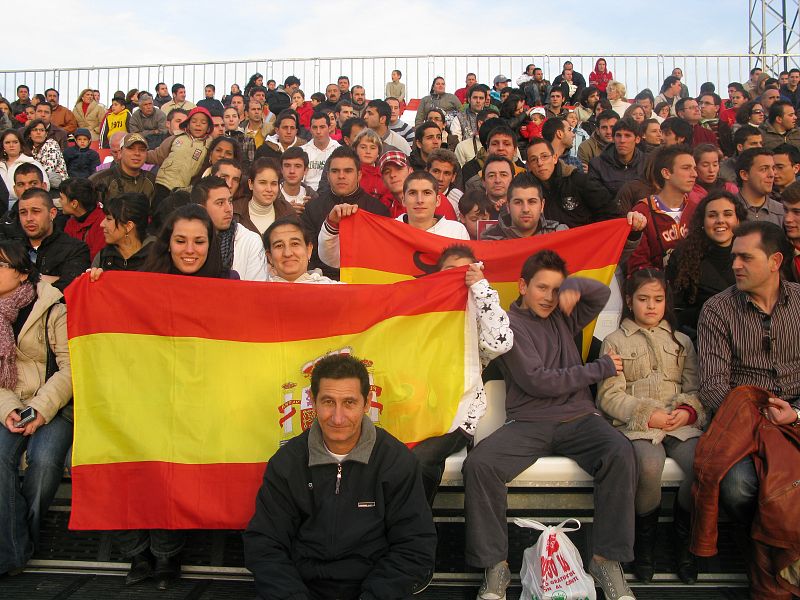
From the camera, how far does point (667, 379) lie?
15.3ft

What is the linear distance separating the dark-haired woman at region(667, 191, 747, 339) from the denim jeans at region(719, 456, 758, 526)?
1.42 meters

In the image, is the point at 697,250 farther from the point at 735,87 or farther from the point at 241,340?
the point at 735,87

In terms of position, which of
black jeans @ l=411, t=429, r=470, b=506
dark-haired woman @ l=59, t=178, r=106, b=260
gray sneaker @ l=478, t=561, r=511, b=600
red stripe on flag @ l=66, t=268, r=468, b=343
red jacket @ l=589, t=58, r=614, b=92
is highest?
red jacket @ l=589, t=58, r=614, b=92

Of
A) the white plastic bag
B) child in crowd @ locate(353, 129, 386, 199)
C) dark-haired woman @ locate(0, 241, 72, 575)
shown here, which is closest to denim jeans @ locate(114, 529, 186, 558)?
dark-haired woman @ locate(0, 241, 72, 575)

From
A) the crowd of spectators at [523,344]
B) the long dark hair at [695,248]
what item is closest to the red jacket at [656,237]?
the crowd of spectators at [523,344]

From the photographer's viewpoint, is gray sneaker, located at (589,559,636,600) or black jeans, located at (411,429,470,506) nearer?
gray sneaker, located at (589,559,636,600)

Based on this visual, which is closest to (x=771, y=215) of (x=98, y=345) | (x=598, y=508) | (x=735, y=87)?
(x=598, y=508)

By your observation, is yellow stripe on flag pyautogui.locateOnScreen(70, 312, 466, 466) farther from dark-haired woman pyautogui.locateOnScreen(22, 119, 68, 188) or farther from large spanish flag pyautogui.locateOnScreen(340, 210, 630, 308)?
dark-haired woman pyautogui.locateOnScreen(22, 119, 68, 188)

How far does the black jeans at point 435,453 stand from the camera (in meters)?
4.27

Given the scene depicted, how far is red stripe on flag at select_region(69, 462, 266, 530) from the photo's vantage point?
4297 mm

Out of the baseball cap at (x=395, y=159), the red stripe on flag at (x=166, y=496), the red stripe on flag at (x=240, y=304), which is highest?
the baseball cap at (x=395, y=159)

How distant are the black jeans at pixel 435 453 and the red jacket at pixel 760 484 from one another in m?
1.31

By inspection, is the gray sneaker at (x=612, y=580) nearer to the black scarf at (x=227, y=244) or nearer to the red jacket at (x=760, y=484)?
the red jacket at (x=760, y=484)

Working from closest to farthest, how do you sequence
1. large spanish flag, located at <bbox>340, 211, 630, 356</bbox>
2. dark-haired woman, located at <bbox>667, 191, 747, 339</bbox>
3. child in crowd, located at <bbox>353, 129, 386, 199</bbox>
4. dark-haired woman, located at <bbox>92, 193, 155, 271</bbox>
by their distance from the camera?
dark-haired woman, located at <bbox>667, 191, 747, 339</bbox> < large spanish flag, located at <bbox>340, 211, 630, 356</bbox> < dark-haired woman, located at <bbox>92, 193, 155, 271</bbox> < child in crowd, located at <bbox>353, 129, 386, 199</bbox>
